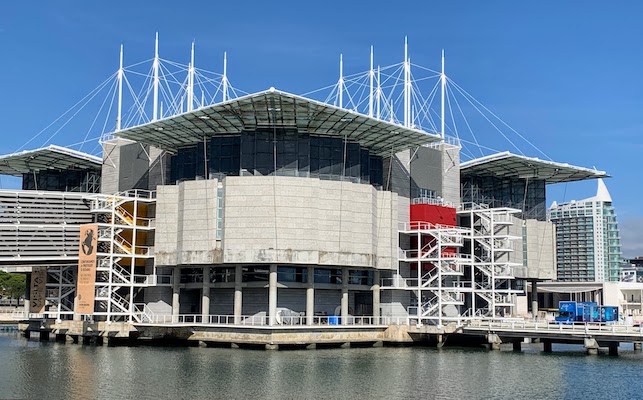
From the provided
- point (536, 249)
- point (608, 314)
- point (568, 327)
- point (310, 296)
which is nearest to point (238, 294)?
point (310, 296)

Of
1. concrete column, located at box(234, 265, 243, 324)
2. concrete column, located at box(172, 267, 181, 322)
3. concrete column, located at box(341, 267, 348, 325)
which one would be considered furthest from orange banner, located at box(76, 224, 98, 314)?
concrete column, located at box(341, 267, 348, 325)

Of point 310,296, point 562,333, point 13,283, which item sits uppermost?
point 13,283

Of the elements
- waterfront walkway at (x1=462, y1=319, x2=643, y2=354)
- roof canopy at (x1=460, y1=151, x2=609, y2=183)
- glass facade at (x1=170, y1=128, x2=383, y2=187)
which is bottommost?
waterfront walkway at (x1=462, y1=319, x2=643, y2=354)

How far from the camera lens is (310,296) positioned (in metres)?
93.2

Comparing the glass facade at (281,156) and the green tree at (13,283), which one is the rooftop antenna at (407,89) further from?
the green tree at (13,283)

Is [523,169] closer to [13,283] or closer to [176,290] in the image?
[176,290]

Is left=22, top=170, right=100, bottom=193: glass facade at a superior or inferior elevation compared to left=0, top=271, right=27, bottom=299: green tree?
superior

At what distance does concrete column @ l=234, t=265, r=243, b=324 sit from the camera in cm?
9181

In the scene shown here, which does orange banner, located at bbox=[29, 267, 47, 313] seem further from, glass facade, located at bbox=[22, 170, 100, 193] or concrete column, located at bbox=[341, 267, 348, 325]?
concrete column, located at bbox=[341, 267, 348, 325]

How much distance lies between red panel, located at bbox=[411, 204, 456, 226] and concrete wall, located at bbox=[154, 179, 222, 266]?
28003mm

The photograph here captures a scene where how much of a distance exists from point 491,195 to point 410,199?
24113 millimetres

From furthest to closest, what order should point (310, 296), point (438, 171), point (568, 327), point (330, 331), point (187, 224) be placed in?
point (438, 171)
point (187, 224)
point (310, 296)
point (330, 331)
point (568, 327)

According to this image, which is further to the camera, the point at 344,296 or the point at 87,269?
the point at 344,296

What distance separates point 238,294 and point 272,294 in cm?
458
